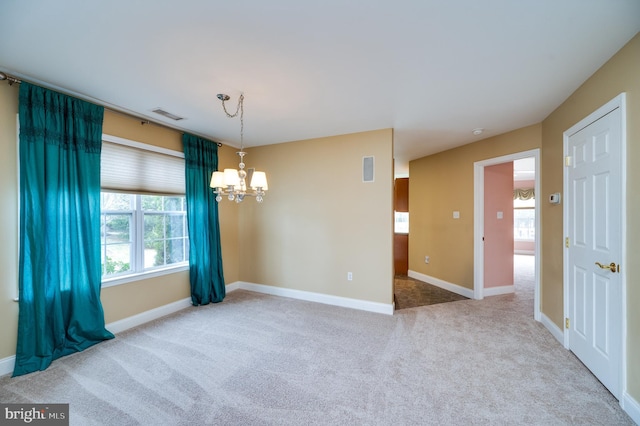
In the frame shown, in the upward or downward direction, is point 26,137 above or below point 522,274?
above

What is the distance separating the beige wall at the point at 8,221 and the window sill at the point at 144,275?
71 cm

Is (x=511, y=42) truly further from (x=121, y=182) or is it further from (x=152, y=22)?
(x=121, y=182)

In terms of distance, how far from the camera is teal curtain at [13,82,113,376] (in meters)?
2.35

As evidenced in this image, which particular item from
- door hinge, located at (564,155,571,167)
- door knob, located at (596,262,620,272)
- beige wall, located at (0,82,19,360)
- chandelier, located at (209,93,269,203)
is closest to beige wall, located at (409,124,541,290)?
door hinge, located at (564,155,571,167)

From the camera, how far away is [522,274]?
241 inches

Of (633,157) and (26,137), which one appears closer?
(633,157)

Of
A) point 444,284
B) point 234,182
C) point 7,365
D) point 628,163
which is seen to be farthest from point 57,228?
point 444,284

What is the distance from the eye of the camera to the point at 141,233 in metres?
3.39

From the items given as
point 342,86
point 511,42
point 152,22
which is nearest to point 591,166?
point 511,42

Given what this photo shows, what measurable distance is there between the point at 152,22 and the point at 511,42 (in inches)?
92.8

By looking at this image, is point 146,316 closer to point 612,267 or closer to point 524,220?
point 612,267

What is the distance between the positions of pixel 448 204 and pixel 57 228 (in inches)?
211

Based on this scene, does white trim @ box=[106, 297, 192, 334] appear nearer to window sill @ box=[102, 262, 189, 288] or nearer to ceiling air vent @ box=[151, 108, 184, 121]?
window sill @ box=[102, 262, 189, 288]

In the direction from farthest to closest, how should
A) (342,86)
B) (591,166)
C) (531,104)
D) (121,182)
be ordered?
(121,182) < (531,104) < (342,86) < (591,166)
